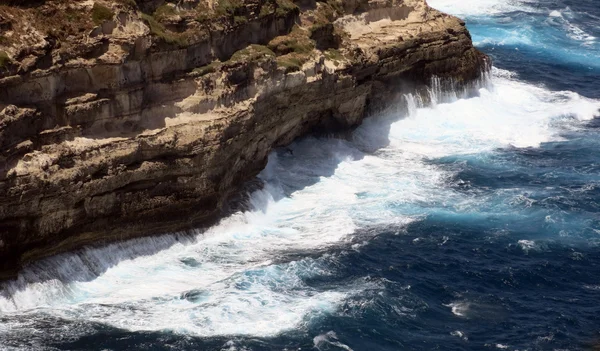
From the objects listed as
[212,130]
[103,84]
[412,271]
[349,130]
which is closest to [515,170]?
[349,130]

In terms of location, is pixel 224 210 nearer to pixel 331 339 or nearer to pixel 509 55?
pixel 331 339

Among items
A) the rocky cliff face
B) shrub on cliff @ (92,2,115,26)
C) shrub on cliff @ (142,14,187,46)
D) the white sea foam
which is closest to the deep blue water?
Result: the white sea foam

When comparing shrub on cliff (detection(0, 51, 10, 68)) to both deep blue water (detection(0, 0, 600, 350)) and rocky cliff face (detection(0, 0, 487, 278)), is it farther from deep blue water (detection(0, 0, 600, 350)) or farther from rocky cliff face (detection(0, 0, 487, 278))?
deep blue water (detection(0, 0, 600, 350))

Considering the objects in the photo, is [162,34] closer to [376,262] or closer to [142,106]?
[142,106]

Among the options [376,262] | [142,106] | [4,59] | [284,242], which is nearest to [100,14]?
[142,106]

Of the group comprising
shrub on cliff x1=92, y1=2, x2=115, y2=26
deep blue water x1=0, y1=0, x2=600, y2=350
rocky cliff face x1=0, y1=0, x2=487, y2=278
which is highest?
shrub on cliff x1=92, y1=2, x2=115, y2=26

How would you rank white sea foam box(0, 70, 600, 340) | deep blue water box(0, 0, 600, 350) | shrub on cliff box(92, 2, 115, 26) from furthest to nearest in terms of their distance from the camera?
1. shrub on cliff box(92, 2, 115, 26)
2. white sea foam box(0, 70, 600, 340)
3. deep blue water box(0, 0, 600, 350)
